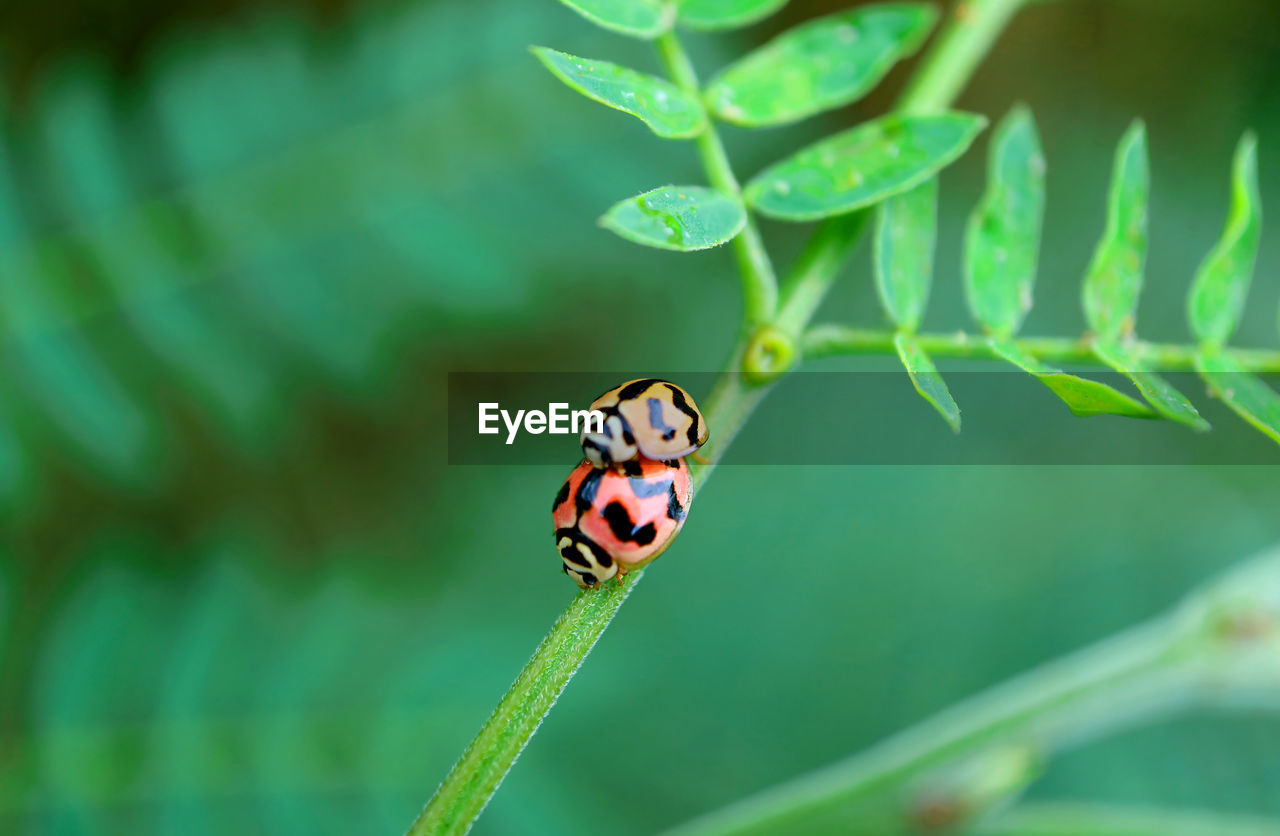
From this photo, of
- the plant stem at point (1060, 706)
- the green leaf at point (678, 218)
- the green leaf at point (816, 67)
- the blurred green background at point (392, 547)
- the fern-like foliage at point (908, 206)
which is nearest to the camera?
the green leaf at point (678, 218)

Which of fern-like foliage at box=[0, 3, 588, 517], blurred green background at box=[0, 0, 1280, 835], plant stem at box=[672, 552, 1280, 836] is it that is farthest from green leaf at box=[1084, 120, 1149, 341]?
fern-like foliage at box=[0, 3, 588, 517]

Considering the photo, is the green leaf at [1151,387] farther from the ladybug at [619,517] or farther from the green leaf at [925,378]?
the ladybug at [619,517]

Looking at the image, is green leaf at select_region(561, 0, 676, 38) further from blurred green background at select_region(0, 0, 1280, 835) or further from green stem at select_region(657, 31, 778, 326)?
blurred green background at select_region(0, 0, 1280, 835)

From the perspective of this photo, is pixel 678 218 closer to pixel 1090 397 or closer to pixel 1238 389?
pixel 1090 397

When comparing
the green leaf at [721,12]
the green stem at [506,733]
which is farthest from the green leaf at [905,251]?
the green stem at [506,733]

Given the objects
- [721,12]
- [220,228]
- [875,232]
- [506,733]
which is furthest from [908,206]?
[220,228]
